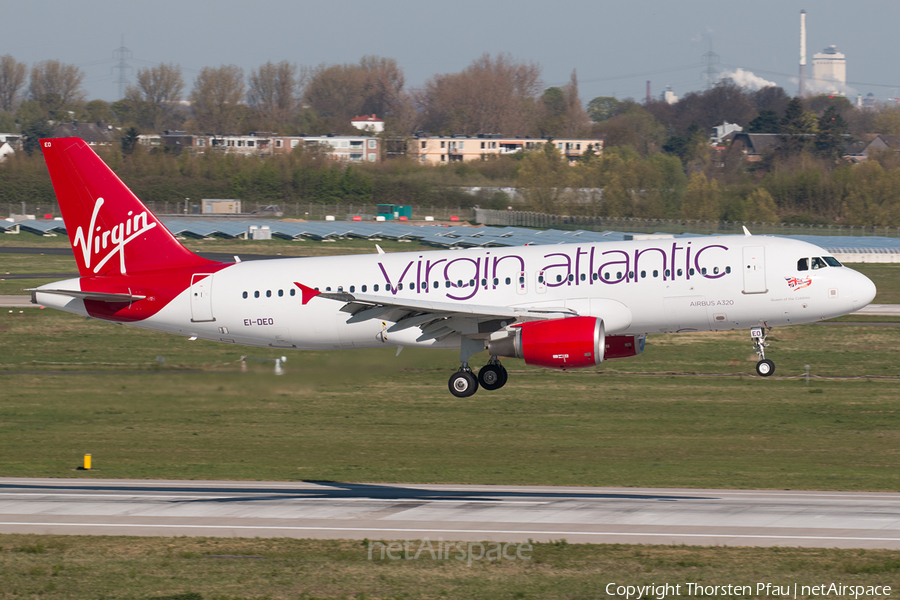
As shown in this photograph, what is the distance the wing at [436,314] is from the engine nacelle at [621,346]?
2563 millimetres

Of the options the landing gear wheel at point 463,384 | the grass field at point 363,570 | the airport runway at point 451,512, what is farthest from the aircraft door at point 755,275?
the landing gear wheel at point 463,384

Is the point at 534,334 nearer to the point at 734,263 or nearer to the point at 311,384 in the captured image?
the point at 734,263

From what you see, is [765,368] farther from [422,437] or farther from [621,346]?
[422,437]

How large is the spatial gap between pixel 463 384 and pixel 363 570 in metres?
9.49

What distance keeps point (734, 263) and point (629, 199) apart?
120 meters

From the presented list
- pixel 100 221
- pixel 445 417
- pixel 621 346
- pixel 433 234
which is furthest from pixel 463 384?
pixel 433 234

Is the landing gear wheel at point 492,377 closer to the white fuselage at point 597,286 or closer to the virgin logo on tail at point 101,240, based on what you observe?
the white fuselage at point 597,286

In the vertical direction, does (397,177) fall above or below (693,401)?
above

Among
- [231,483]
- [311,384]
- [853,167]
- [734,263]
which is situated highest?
[853,167]

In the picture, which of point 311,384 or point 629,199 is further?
point 629,199

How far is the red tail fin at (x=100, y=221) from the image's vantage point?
43688 mm

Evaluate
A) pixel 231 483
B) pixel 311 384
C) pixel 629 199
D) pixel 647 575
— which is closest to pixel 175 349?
pixel 231 483

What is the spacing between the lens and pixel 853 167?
155750 millimetres

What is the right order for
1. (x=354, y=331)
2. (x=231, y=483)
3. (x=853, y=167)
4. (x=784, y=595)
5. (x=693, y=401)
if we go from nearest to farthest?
(x=784, y=595)
(x=354, y=331)
(x=231, y=483)
(x=693, y=401)
(x=853, y=167)
